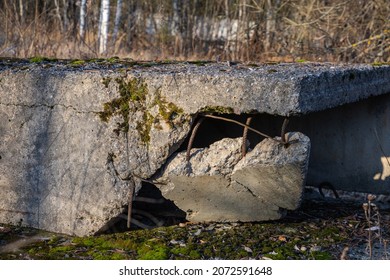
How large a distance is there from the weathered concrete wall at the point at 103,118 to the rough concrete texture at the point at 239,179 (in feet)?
0.47

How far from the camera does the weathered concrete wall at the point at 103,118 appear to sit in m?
3.22

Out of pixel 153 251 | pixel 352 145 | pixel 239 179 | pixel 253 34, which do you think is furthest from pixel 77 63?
pixel 253 34

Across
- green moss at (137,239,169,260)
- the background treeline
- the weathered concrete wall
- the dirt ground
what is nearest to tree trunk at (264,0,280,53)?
the background treeline

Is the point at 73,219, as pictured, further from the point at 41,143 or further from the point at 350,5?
the point at 350,5

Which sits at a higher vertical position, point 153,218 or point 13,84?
point 13,84

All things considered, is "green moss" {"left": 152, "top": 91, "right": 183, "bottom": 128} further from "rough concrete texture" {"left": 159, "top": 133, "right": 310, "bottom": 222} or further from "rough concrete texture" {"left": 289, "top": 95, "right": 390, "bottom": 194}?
"rough concrete texture" {"left": 289, "top": 95, "right": 390, "bottom": 194}

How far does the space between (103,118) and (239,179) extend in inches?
29.4

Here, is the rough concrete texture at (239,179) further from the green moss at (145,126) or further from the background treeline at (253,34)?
the background treeline at (253,34)

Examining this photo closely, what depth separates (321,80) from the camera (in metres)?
3.33

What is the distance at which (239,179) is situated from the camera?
3422 mm

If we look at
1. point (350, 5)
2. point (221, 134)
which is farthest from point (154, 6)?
point (221, 134)

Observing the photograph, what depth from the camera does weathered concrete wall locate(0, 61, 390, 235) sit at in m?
3.22

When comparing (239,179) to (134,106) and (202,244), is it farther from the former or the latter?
(134,106)

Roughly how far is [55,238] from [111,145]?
55 centimetres
